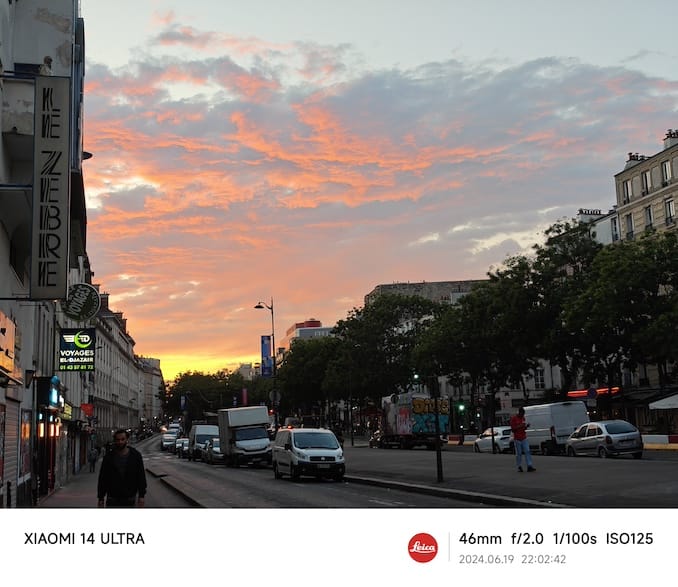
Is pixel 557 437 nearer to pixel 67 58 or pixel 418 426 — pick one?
pixel 418 426

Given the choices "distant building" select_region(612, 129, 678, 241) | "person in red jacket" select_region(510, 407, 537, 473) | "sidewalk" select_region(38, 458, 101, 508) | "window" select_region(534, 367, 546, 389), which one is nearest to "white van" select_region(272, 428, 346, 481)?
"person in red jacket" select_region(510, 407, 537, 473)

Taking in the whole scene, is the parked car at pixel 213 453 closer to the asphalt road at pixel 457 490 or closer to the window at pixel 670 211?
the asphalt road at pixel 457 490

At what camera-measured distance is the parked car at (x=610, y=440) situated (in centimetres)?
3369

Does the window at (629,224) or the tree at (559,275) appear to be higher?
the window at (629,224)

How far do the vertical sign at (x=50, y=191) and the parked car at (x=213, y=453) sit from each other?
36.0 metres

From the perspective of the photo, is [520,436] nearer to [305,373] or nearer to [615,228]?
[615,228]

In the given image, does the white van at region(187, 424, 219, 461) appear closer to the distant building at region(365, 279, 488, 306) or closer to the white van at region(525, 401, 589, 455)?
the white van at region(525, 401, 589, 455)

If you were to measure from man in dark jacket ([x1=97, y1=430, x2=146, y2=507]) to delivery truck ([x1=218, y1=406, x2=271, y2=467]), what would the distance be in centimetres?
3315

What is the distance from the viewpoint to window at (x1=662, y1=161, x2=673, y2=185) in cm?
5972
